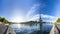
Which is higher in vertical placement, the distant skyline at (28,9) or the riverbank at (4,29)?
the distant skyline at (28,9)

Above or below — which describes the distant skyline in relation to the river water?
above

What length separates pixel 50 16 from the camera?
2693 mm

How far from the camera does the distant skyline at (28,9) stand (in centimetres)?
269

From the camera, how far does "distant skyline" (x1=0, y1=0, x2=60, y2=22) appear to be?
269 centimetres

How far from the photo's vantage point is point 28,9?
2715 millimetres

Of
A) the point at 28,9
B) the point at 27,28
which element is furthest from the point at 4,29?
the point at 28,9

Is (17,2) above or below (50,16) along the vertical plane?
A: above

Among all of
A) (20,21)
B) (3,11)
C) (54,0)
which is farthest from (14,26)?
(54,0)

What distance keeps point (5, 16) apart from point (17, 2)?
0.30 metres

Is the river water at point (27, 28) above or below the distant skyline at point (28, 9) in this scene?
below

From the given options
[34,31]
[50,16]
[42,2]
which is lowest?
[34,31]

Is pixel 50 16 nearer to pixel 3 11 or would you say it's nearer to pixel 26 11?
pixel 26 11

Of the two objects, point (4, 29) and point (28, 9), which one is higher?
point (28, 9)

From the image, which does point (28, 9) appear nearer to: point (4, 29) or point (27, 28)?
point (27, 28)
